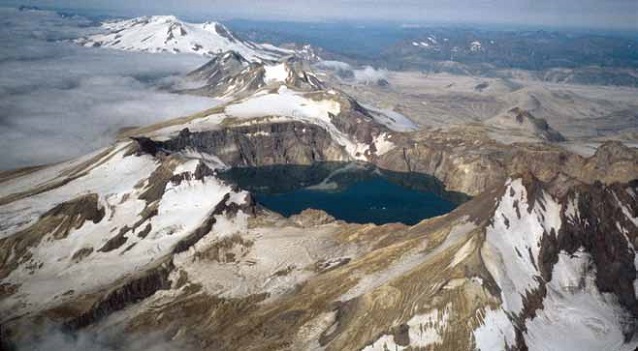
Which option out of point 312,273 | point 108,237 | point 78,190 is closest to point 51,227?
point 108,237

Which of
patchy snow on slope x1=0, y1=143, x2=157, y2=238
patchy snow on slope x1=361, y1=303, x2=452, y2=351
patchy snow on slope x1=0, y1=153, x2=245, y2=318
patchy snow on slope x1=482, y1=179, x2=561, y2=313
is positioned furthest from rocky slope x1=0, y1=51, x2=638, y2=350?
patchy snow on slope x1=0, y1=143, x2=157, y2=238

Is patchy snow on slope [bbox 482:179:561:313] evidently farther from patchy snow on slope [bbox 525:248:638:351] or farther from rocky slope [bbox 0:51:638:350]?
patchy snow on slope [bbox 525:248:638:351]

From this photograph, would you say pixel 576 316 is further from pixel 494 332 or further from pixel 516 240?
pixel 494 332

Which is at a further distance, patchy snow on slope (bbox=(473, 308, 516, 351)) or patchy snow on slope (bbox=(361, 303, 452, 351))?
patchy snow on slope (bbox=(361, 303, 452, 351))

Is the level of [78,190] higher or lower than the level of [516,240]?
lower

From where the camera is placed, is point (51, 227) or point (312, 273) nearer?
point (312, 273)

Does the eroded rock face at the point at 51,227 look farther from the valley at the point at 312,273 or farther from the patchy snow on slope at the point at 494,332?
the patchy snow on slope at the point at 494,332

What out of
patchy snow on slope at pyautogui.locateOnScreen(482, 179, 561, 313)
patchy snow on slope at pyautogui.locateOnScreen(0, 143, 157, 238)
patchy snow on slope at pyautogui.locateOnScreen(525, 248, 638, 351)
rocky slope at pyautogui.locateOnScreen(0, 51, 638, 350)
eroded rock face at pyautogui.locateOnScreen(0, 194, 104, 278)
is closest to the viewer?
patchy snow on slope at pyautogui.locateOnScreen(525, 248, 638, 351)

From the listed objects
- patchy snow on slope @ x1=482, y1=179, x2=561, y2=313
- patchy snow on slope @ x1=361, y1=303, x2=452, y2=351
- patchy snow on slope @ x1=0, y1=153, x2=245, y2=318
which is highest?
patchy snow on slope @ x1=482, y1=179, x2=561, y2=313

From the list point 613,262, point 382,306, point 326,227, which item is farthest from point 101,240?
point 613,262
